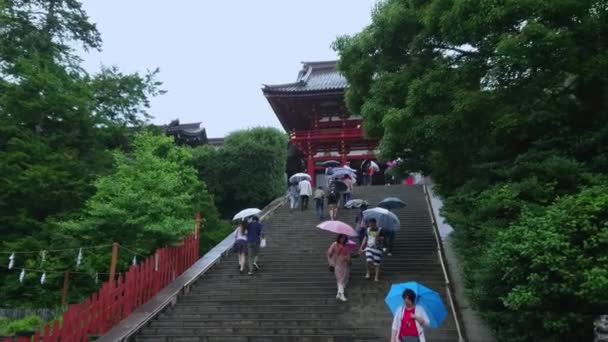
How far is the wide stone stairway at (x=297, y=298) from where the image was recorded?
8.67m

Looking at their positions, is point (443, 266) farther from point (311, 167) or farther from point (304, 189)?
point (311, 167)

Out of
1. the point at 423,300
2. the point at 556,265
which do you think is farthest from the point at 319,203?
the point at 556,265

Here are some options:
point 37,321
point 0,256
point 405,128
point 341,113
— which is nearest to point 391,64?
point 405,128

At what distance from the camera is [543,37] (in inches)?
282

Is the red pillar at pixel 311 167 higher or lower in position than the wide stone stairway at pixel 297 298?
higher

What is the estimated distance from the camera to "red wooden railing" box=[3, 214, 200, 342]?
812cm

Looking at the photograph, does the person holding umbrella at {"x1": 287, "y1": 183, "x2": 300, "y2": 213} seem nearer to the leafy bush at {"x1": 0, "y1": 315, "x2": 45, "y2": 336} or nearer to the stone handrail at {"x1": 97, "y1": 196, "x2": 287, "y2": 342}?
the stone handrail at {"x1": 97, "y1": 196, "x2": 287, "y2": 342}

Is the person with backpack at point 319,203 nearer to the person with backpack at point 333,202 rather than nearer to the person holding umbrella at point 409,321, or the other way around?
the person with backpack at point 333,202

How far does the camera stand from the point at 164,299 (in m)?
10.2

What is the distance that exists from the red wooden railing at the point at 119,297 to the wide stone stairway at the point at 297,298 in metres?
0.68

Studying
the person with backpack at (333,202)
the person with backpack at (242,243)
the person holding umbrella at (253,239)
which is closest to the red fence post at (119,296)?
the person with backpack at (242,243)

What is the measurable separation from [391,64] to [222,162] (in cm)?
1314

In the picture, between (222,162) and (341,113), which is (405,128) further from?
(341,113)

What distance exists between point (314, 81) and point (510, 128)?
21651 millimetres
